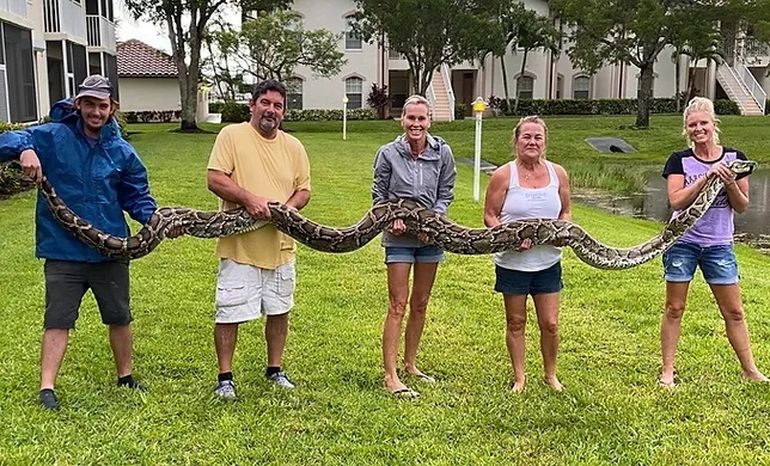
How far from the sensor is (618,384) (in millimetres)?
5898

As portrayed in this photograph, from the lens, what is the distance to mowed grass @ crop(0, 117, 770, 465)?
475 cm

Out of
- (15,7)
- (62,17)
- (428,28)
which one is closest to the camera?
(15,7)

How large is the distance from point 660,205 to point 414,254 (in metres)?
14.7

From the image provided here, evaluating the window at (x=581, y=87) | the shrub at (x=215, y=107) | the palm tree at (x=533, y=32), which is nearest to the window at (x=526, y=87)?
the palm tree at (x=533, y=32)

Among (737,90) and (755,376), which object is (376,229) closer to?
(755,376)

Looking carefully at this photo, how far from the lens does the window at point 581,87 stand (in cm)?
5262

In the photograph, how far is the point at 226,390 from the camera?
5.46 meters

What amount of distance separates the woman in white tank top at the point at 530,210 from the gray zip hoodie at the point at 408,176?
1.35 ft

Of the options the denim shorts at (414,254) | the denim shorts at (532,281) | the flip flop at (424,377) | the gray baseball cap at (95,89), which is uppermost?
the gray baseball cap at (95,89)

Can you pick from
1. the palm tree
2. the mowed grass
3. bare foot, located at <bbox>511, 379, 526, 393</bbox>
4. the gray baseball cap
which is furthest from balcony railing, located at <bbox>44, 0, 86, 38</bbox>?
the palm tree

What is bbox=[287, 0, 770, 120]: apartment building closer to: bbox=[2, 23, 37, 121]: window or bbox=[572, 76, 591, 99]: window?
Answer: bbox=[572, 76, 591, 99]: window

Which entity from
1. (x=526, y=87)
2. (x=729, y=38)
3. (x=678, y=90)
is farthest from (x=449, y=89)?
(x=678, y=90)

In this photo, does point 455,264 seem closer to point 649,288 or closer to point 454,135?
point 649,288

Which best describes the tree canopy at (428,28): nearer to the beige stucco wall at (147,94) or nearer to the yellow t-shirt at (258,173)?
the beige stucco wall at (147,94)
